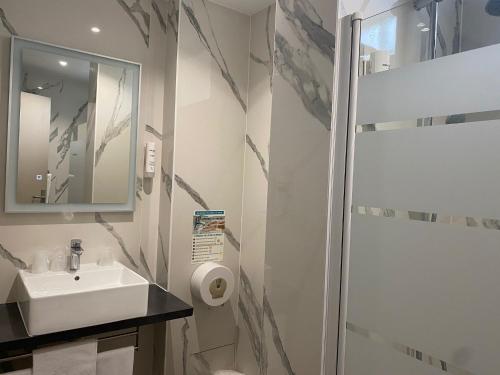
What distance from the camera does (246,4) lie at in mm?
2293

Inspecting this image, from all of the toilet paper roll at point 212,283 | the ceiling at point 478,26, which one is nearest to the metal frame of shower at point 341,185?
the ceiling at point 478,26

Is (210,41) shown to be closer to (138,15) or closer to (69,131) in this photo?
(138,15)

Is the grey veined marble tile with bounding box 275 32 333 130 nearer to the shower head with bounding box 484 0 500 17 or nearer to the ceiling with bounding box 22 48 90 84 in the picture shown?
the shower head with bounding box 484 0 500 17

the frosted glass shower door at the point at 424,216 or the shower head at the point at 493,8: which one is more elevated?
the shower head at the point at 493,8

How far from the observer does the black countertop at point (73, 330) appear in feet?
4.80

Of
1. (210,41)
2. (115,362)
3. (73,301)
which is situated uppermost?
(210,41)

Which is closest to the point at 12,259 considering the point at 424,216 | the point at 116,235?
the point at 116,235

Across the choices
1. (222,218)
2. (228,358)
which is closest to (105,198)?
(222,218)

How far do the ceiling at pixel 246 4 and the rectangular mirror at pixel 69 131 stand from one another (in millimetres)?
665

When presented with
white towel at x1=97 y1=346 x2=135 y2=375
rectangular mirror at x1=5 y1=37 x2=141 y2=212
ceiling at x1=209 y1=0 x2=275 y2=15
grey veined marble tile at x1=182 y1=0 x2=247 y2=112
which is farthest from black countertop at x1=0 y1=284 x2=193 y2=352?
ceiling at x1=209 y1=0 x2=275 y2=15

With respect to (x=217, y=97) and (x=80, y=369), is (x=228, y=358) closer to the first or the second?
(x=80, y=369)

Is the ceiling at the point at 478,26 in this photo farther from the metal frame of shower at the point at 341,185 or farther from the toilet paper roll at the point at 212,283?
the toilet paper roll at the point at 212,283

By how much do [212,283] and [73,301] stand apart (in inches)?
33.0

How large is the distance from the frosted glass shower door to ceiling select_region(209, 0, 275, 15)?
4.54 feet
